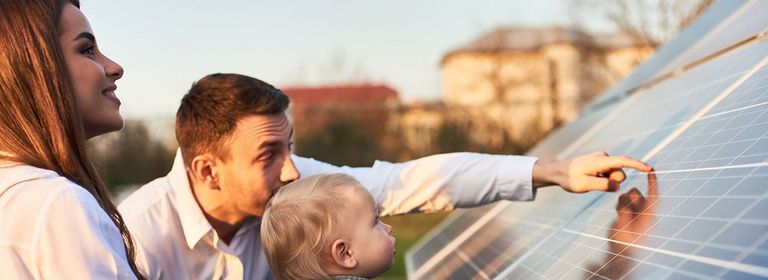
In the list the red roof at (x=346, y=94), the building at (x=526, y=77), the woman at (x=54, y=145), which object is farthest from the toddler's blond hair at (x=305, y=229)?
the red roof at (x=346, y=94)

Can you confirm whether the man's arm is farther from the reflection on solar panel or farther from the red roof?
the red roof

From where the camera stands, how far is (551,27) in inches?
872

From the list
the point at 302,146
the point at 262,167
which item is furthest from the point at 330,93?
the point at 262,167

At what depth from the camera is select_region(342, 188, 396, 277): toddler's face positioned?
2.63 m

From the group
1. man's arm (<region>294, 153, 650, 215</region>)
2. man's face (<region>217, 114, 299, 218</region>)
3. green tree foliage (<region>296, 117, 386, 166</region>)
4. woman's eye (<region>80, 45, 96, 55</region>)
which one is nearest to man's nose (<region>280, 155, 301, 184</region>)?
man's face (<region>217, 114, 299, 218</region>)

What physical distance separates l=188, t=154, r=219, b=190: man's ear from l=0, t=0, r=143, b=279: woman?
1.16m

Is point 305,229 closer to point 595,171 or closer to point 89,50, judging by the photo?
point 89,50

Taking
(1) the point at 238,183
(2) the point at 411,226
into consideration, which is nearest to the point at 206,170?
(1) the point at 238,183

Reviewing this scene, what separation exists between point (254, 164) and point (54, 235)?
1.65 metres

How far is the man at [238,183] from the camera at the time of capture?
3443mm

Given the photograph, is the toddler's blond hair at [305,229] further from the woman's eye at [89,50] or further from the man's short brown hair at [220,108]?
the man's short brown hair at [220,108]

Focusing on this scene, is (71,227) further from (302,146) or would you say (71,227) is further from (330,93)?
(330,93)

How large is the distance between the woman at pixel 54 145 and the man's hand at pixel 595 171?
1.36m

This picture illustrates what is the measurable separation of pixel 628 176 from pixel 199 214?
149 centimetres
